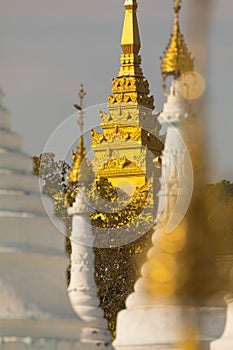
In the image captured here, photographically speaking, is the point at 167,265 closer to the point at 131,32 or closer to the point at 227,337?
the point at 227,337

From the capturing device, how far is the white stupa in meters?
56.4

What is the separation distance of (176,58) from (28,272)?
6813 millimetres

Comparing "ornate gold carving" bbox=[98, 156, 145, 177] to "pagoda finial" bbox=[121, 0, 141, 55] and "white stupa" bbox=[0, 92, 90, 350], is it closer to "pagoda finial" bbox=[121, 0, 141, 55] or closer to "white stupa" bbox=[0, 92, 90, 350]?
"pagoda finial" bbox=[121, 0, 141, 55]

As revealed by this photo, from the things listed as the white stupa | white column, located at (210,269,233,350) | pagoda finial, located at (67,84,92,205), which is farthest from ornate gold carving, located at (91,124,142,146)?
the white stupa

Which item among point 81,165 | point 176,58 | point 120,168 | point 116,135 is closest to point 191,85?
point 176,58

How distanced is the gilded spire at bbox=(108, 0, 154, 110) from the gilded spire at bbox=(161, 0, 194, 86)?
33.5 m

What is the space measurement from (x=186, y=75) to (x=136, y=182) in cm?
3148

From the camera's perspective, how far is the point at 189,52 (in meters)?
60.2

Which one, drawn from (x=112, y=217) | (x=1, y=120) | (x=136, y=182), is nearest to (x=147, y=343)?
(x=1, y=120)

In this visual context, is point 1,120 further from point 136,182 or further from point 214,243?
point 136,182

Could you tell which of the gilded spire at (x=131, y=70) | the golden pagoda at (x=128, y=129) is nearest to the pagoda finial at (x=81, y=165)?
the golden pagoda at (x=128, y=129)

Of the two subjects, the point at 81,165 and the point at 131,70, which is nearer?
the point at 81,165

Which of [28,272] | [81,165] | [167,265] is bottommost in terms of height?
[28,272]

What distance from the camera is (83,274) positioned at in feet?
201
